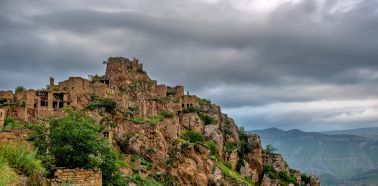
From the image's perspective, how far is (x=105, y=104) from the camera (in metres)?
73.6

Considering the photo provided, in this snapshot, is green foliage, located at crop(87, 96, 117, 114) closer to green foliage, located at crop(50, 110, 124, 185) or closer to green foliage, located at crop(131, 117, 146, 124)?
green foliage, located at crop(131, 117, 146, 124)

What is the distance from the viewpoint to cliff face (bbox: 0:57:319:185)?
69250mm

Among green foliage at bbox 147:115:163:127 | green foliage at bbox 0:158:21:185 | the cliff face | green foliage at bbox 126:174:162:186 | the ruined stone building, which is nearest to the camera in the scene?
green foliage at bbox 0:158:21:185

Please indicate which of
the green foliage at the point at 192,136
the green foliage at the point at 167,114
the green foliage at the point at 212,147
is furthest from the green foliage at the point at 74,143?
the green foliage at the point at 212,147

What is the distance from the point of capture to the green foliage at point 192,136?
282 feet

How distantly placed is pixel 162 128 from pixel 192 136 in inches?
410

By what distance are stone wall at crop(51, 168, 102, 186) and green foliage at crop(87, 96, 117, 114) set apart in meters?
54.8

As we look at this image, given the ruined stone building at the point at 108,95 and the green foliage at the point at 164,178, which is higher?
the ruined stone building at the point at 108,95

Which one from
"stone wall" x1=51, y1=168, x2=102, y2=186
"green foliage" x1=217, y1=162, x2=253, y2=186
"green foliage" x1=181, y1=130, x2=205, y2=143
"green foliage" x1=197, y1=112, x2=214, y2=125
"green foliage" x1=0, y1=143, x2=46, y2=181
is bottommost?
"green foliage" x1=217, y1=162, x2=253, y2=186

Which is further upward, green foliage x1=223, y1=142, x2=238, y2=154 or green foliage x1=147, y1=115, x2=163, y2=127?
green foliage x1=147, y1=115, x2=163, y2=127

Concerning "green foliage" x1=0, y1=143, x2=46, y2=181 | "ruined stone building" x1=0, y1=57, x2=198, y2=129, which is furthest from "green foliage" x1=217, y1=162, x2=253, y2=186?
"green foliage" x1=0, y1=143, x2=46, y2=181

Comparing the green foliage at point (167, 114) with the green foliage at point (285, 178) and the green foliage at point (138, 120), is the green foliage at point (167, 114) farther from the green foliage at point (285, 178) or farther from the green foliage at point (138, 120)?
the green foliage at point (285, 178)

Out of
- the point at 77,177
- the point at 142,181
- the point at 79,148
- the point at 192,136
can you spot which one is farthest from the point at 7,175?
the point at 192,136

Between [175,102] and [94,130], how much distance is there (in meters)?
70.1
